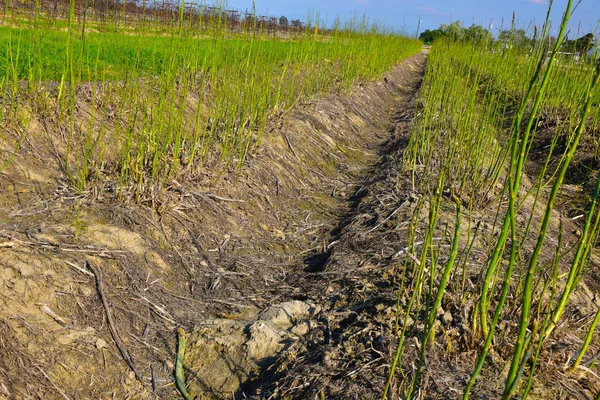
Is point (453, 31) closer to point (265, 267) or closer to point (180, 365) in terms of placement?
point (265, 267)

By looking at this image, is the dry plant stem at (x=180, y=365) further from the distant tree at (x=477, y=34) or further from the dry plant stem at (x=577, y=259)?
the distant tree at (x=477, y=34)

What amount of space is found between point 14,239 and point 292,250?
1475 millimetres

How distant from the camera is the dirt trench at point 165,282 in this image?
1.71 m

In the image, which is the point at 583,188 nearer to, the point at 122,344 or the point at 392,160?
the point at 392,160

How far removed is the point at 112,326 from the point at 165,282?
1.37ft

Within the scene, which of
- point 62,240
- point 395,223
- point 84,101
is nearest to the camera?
point 62,240

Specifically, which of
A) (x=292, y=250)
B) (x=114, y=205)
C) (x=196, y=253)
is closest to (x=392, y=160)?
(x=292, y=250)

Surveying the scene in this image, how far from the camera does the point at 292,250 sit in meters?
2.89

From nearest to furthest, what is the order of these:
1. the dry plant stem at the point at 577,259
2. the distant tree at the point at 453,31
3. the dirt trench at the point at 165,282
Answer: the dry plant stem at the point at 577,259
the dirt trench at the point at 165,282
the distant tree at the point at 453,31

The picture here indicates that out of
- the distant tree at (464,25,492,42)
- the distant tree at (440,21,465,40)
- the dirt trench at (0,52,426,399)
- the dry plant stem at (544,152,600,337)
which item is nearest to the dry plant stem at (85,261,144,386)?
the dirt trench at (0,52,426,399)

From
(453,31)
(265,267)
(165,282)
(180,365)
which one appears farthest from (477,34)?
(180,365)

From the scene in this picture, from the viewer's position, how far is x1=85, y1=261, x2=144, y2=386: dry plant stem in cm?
179

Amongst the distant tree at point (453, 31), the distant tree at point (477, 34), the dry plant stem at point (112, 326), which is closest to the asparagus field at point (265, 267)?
the dry plant stem at point (112, 326)

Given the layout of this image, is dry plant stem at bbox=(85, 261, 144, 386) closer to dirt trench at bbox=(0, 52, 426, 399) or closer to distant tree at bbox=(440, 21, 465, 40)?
dirt trench at bbox=(0, 52, 426, 399)
